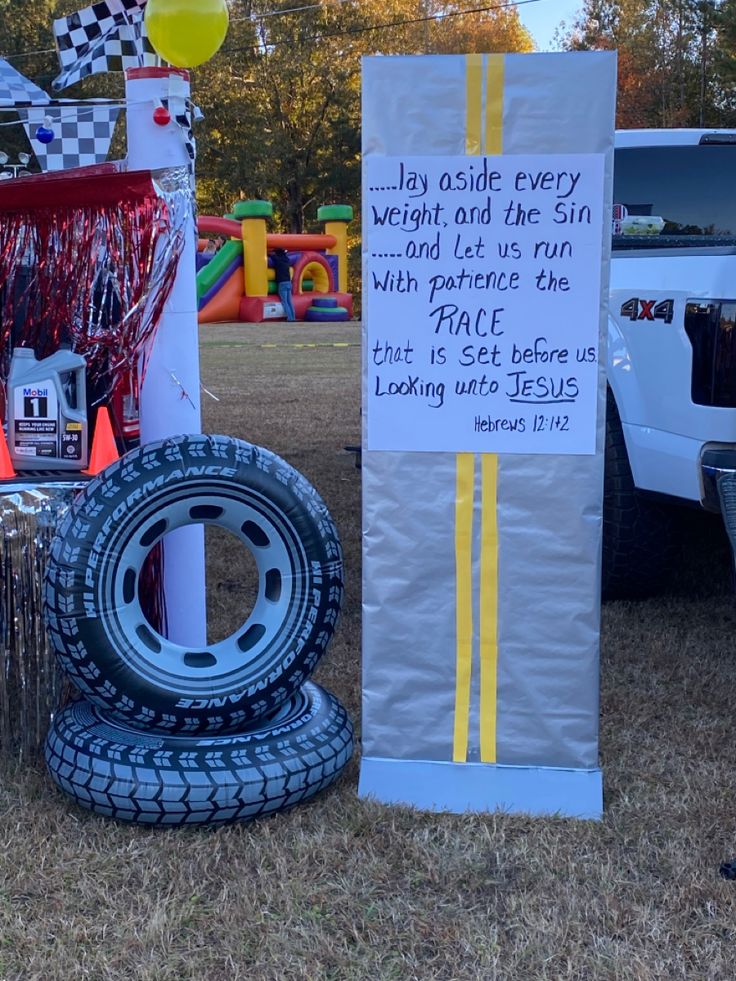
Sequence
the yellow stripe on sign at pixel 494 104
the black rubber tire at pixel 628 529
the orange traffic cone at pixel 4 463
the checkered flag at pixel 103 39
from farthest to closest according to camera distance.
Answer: the black rubber tire at pixel 628 529
the checkered flag at pixel 103 39
the orange traffic cone at pixel 4 463
the yellow stripe on sign at pixel 494 104

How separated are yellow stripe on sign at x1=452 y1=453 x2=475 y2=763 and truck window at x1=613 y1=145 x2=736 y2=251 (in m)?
1.89

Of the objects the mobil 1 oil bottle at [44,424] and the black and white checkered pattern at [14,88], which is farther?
the black and white checkered pattern at [14,88]

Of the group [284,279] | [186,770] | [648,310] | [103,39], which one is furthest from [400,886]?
[284,279]

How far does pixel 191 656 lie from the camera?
8.74 feet

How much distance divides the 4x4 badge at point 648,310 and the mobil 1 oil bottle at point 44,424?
72.0 inches

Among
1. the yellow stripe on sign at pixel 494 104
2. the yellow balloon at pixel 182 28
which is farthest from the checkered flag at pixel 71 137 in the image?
the yellow stripe on sign at pixel 494 104

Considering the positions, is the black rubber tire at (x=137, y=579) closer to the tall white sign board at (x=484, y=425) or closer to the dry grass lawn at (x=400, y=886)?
the tall white sign board at (x=484, y=425)

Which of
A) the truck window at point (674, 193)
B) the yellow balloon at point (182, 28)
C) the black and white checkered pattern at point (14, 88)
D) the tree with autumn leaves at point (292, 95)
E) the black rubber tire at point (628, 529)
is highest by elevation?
the tree with autumn leaves at point (292, 95)

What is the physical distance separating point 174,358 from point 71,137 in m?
0.99

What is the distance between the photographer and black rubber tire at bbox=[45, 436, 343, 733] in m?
2.50

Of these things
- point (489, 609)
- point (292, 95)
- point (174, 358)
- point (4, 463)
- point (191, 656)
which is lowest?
point (191, 656)

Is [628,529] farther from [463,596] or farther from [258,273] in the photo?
[258,273]

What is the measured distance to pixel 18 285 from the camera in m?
3.16

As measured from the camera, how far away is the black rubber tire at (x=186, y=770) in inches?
95.6
